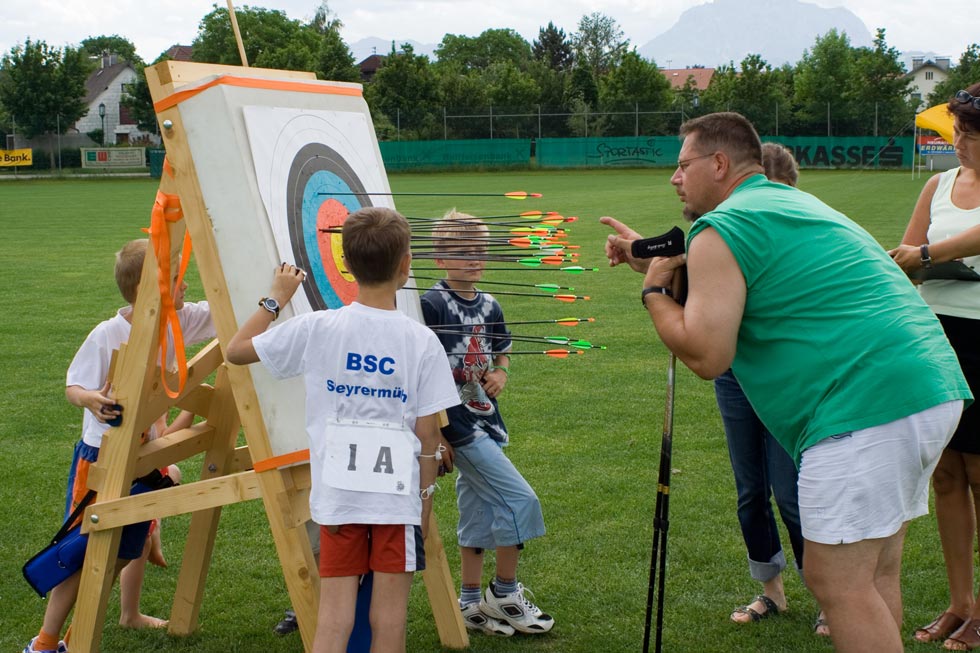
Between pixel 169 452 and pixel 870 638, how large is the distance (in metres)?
2.65

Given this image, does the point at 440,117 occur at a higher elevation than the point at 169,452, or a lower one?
higher

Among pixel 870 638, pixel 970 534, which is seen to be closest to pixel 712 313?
pixel 870 638

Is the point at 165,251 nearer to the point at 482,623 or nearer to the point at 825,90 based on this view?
the point at 482,623

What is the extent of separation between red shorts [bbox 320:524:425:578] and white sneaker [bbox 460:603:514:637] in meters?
1.27

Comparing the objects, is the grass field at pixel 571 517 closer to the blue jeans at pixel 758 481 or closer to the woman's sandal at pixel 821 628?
the woman's sandal at pixel 821 628

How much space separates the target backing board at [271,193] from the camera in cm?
339

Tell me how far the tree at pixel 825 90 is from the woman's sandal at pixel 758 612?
171 feet

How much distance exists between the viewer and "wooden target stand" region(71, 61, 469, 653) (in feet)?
11.1

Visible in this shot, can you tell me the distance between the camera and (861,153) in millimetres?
50719

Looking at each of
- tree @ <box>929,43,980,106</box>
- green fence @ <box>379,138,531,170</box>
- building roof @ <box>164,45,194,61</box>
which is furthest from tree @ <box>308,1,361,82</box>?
building roof @ <box>164,45,194,61</box>

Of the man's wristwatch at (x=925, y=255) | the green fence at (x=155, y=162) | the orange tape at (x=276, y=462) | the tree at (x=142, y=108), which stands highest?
the tree at (x=142, y=108)

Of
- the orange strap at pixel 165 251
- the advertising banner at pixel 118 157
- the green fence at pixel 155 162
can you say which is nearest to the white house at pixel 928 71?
the advertising banner at pixel 118 157

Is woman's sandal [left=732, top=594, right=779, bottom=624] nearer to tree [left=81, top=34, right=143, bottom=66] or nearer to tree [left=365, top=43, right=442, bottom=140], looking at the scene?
tree [left=365, top=43, right=442, bottom=140]

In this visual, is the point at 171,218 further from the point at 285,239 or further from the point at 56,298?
the point at 56,298
